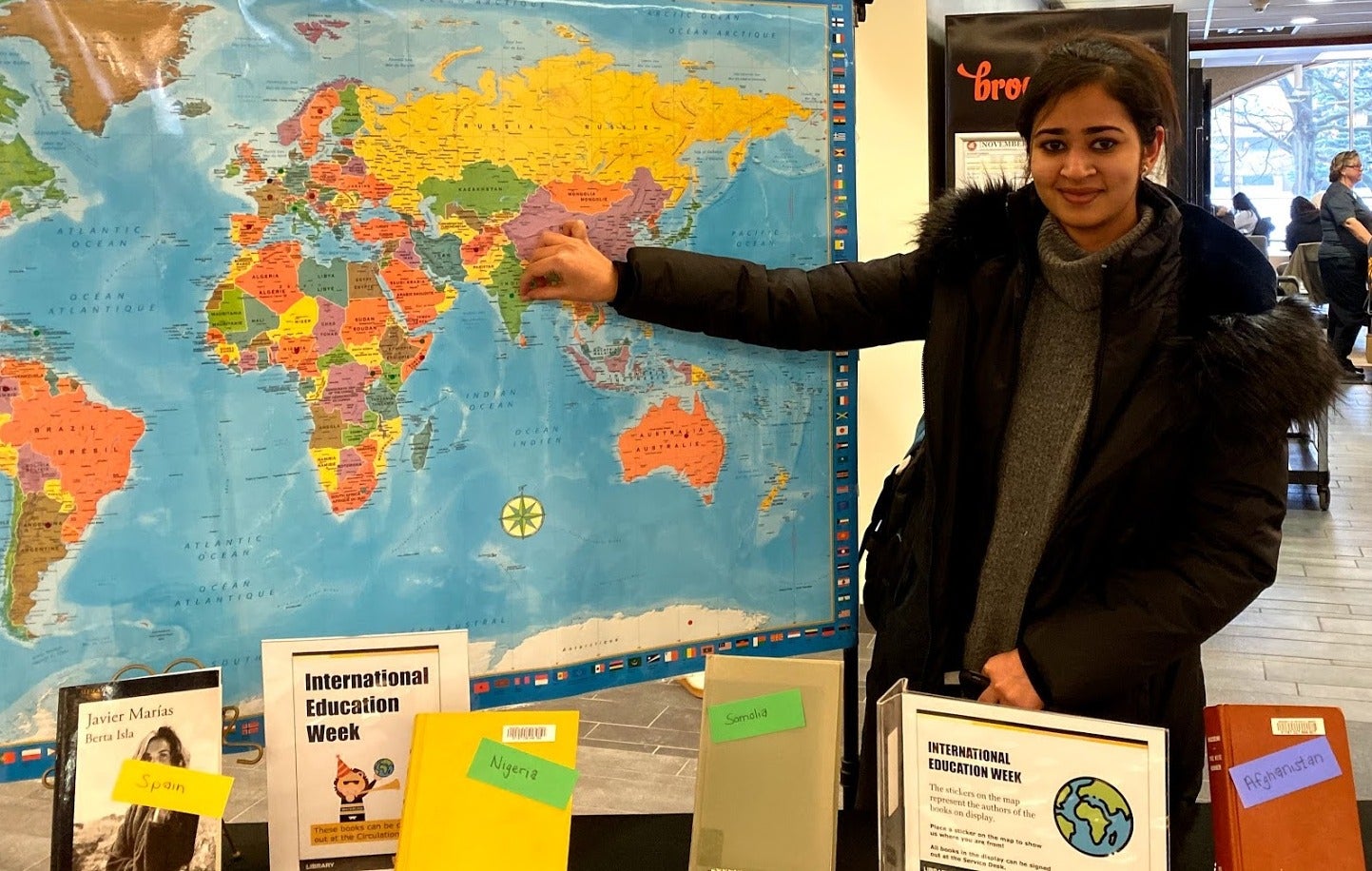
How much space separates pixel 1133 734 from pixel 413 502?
997 mm

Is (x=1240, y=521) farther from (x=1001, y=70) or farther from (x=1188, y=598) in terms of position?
(x=1001, y=70)

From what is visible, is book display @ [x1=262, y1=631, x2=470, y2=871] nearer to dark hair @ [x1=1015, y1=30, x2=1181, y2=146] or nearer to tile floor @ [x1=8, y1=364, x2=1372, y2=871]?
dark hair @ [x1=1015, y1=30, x2=1181, y2=146]

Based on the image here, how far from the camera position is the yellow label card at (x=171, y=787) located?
4.39ft

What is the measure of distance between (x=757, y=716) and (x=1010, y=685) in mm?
355

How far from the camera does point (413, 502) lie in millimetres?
1657

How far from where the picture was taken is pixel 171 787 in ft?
4.43

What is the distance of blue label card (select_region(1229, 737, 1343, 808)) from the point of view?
1.33 meters

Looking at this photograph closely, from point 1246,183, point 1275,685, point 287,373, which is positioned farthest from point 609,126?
point 1246,183

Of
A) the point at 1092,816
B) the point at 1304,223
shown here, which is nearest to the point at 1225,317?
the point at 1092,816

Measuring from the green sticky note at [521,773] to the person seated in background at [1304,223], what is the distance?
1030 centimetres

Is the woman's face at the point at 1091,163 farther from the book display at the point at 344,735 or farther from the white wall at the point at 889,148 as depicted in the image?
the white wall at the point at 889,148

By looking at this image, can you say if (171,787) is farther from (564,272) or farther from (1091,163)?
(1091,163)

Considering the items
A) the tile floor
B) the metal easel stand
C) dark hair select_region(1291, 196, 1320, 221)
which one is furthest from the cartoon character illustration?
dark hair select_region(1291, 196, 1320, 221)

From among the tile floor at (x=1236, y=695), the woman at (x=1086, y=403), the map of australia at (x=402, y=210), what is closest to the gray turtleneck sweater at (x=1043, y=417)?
the woman at (x=1086, y=403)
